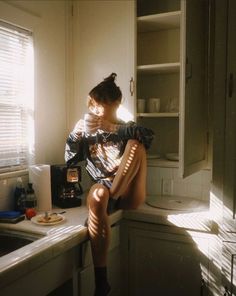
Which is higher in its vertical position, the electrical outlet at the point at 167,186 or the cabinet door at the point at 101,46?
the cabinet door at the point at 101,46

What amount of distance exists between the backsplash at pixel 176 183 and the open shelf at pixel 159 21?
3.20ft

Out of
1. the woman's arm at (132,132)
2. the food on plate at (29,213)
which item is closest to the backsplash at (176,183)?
the woman's arm at (132,132)

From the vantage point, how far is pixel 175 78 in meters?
2.38

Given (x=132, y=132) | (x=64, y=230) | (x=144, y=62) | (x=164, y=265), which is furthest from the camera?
(x=144, y=62)

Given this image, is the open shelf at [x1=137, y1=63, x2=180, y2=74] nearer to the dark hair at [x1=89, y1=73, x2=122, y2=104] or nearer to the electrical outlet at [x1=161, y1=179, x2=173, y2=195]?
the dark hair at [x1=89, y1=73, x2=122, y2=104]

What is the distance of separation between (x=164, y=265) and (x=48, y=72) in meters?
1.45

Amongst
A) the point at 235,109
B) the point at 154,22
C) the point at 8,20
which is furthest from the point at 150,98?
the point at 8,20

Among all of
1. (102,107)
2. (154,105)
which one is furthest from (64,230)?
(154,105)

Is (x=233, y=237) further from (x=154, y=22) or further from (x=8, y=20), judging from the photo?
(x=8, y=20)

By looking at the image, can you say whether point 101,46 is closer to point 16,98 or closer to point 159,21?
point 159,21

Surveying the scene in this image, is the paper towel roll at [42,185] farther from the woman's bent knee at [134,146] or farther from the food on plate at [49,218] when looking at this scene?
the woman's bent knee at [134,146]

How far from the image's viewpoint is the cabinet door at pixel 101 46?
2307mm

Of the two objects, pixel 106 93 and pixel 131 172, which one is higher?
pixel 106 93

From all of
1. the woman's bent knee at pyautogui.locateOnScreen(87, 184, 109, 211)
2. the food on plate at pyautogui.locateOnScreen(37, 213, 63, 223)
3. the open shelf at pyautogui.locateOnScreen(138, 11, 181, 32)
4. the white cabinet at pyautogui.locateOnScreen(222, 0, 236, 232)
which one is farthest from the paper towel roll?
the open shelf at pyautogui.locateOnScreen(138, 11, 181, 32)
